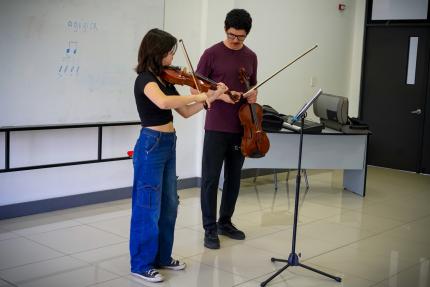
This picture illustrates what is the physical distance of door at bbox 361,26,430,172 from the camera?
24.7ft

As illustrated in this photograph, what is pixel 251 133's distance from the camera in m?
3.91

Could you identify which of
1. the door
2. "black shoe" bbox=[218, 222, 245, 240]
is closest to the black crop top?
"black shoe" bbox=[218, 222, 245, 240]

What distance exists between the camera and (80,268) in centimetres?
359

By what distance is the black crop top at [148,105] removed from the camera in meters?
3.25

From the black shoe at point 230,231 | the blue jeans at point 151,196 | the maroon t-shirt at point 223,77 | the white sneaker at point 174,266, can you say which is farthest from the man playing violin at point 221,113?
the blue jeans at point 151,196

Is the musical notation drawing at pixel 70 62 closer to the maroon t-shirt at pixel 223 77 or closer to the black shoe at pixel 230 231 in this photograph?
the maroon t-shirt at pixel 223 77

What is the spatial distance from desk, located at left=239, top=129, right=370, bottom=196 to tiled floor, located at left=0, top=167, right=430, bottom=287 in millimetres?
314

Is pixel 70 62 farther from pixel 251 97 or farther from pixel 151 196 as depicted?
pixel 151 196

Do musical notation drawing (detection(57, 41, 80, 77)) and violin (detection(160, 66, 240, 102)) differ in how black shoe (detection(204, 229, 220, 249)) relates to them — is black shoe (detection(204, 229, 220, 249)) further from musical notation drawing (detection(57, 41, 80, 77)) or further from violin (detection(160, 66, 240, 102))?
musical notation drawing (detection(57, 41, 80, 77))

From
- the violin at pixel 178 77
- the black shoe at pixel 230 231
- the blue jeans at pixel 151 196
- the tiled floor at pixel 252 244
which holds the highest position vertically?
the violin at pixel 178 77

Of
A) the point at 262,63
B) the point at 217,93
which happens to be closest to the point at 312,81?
the point at 262,63

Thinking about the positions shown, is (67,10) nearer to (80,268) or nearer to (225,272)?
(80,268)

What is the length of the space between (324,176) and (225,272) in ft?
11.9

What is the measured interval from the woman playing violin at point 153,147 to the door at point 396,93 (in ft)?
16.0
